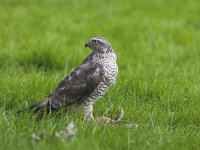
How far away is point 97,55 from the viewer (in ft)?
20.2

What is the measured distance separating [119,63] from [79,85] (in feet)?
12.6

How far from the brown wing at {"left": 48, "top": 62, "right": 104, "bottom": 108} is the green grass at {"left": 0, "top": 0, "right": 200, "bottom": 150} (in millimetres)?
169

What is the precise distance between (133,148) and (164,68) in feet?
13.7

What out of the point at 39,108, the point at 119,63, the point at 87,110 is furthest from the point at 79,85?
the point at 119,63

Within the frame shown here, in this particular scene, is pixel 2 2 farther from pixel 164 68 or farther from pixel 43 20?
pixel 164 68

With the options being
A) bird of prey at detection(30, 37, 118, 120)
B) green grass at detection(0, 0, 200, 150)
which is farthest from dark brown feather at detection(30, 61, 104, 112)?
green grass at detection(0, 0, 200, 150)

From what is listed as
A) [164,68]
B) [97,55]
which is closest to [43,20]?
[164,68]

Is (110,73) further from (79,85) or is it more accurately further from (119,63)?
(119,63)

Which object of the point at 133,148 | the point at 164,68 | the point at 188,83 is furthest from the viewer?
the point at 164,68

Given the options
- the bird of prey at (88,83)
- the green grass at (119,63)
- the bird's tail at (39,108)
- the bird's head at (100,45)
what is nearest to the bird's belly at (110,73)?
the bird of prey at (88,83)

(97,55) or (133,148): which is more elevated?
(97,55)

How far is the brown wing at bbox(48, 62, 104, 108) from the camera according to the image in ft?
19.6

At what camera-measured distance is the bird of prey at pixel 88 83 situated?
596cm

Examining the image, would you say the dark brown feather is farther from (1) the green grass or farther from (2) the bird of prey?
(1) the green grass
